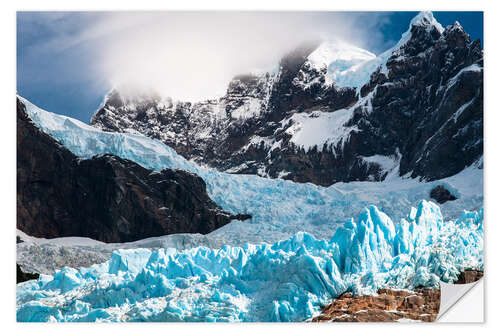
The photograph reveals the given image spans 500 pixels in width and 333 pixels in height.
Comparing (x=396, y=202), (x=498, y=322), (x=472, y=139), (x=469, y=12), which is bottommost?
(x=498, y=322)

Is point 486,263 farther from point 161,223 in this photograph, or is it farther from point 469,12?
point 161,223

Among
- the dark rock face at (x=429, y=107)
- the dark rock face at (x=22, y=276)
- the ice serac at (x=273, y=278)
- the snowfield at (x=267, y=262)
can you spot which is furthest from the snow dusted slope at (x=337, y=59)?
the dark rock face at (x=22, y=276)

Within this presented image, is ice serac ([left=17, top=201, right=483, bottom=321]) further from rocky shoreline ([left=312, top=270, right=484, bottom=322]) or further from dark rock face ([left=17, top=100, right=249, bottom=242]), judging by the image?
dark rock face ([left=17, top=100, right=249, bottom=242])

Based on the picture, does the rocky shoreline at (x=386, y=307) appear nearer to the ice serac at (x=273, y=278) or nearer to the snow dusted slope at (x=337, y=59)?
the ice serac at (x=273, y=278)

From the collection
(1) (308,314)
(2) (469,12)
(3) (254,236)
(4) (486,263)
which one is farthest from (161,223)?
(2) (469,12)

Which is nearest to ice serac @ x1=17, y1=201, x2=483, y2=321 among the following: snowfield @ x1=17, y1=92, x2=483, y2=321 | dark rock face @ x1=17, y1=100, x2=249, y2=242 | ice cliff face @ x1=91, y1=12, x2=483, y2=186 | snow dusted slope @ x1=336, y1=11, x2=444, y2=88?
snowfield @ x1=17, y1=92, x2=483, y2=321
